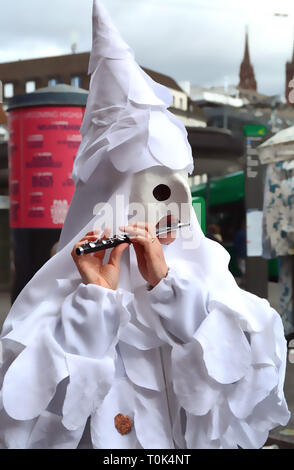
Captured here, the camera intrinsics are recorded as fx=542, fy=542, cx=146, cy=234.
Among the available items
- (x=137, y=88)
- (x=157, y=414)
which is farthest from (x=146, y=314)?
(x=137, y=88)

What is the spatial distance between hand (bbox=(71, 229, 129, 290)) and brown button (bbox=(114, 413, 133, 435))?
33 cm

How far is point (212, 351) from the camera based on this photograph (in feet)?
4.39

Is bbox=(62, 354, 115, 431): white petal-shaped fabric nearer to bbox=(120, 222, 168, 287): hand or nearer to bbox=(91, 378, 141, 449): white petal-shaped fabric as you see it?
bbox=(91, 378, 141, 449): white petal-shaped fabric

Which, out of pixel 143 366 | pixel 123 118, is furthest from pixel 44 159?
pixel 143 366

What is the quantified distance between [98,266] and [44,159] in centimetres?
208

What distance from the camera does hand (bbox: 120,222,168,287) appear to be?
1387 millimetres

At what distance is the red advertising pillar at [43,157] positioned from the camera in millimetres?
3316

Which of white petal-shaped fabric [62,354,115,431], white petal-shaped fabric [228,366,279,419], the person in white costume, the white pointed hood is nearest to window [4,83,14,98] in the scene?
the white pointed hood

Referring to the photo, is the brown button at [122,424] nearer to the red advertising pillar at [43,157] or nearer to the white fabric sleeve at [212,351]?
the white fabric sleeve at [212,351]

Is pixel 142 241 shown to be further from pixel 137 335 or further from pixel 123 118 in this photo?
pixel 123 118

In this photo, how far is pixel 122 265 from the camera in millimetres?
1482

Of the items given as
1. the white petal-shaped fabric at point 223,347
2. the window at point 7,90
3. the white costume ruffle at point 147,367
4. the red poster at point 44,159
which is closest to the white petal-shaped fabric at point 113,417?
the white costume ruffle at point 147,367

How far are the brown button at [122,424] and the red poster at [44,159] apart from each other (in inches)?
85.1
